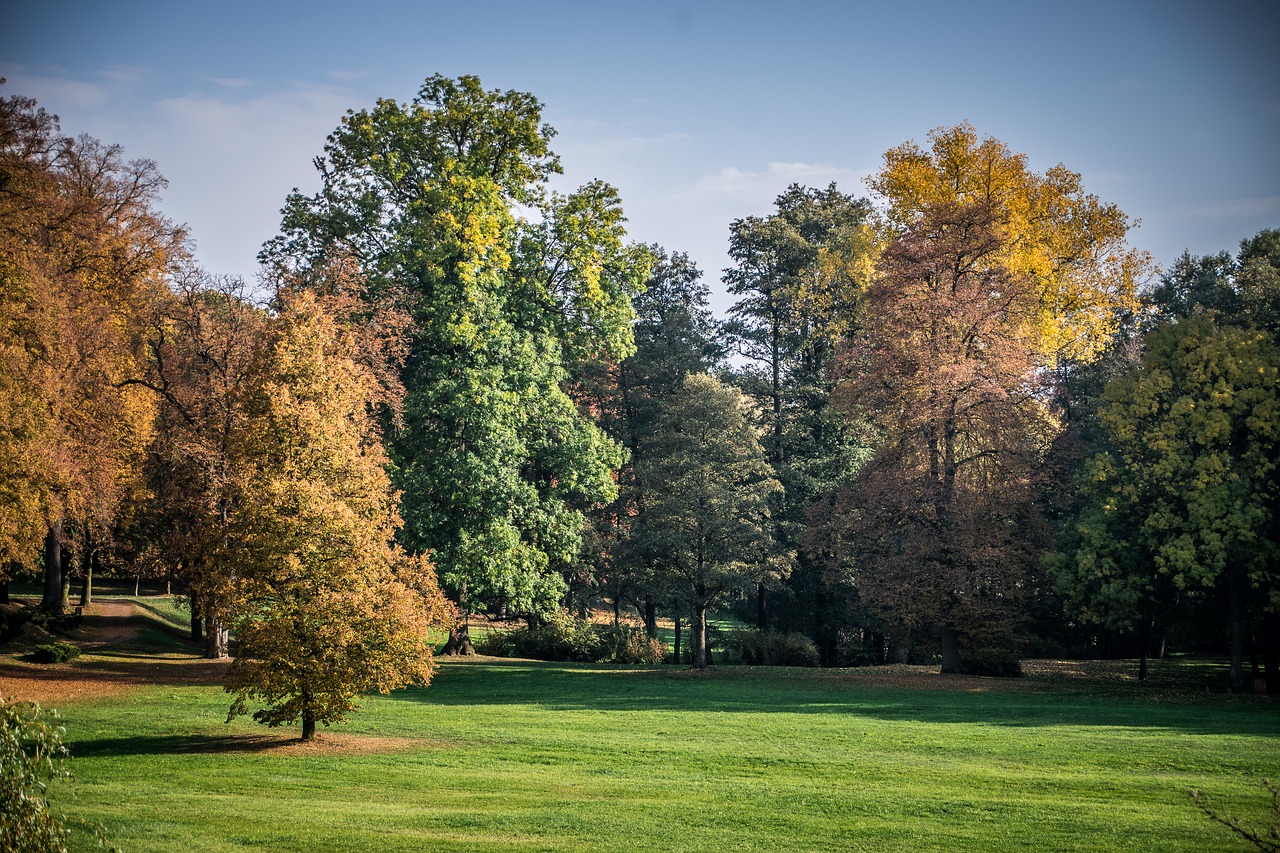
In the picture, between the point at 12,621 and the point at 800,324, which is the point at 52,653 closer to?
the point at 12,621

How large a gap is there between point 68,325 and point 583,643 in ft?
64.5

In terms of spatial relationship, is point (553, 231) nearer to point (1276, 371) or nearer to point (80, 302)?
point (80, 302)

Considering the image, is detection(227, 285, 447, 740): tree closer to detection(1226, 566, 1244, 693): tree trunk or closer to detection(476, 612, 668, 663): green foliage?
detection(476, 612, 668, 663): green foliage

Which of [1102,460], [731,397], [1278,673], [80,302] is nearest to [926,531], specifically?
[1102,460]

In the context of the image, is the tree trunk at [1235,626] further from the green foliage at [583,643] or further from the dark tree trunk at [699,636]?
the green foliage at [583,643]

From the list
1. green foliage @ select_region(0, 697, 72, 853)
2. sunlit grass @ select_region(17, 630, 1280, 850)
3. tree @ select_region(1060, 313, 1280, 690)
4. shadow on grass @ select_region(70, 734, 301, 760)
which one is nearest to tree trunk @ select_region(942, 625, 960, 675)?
tree @ select_region(1060, 313, 1280, 690)

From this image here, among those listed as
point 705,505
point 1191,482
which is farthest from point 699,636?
point 1191,482

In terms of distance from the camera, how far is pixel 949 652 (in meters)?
31.9

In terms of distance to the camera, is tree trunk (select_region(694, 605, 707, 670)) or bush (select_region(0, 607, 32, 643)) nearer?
bush (select_region(0, 607, 32, 643))

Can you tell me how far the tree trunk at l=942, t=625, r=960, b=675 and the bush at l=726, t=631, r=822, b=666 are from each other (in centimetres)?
712

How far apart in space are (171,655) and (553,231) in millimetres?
18480

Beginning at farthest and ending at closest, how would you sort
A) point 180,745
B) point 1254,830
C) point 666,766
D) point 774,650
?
1. point 774,650
2. point 180,745
3. point 666,766
4. point 1254,830

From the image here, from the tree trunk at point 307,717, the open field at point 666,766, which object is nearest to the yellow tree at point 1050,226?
the open field at point 666,766

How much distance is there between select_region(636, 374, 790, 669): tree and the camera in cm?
3228
